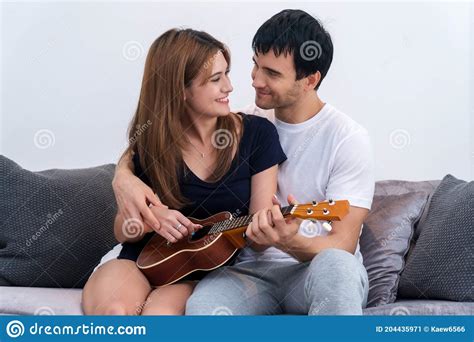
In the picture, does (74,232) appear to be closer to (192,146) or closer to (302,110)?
(192,146)

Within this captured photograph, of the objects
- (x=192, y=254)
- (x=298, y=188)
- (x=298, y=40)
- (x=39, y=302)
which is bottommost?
(x=39, y=302)

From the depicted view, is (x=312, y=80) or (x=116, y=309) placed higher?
(x=312, y=80)

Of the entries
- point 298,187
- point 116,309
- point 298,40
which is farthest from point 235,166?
point 116,309

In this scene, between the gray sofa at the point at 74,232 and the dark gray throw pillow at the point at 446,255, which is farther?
the gray sofa at the point at 74,232

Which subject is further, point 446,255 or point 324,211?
point 446,255

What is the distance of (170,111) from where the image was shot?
2031 millimetres

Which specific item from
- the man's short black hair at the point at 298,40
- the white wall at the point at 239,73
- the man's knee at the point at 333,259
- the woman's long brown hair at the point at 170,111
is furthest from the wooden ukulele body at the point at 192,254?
the white wall at the point at 239,73

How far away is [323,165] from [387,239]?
357mm

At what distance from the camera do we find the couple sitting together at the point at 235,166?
1.86m

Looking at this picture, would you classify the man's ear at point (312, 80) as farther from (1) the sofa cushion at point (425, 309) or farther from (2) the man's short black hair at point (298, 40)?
(1) the sofa cushion at point (425, 309)

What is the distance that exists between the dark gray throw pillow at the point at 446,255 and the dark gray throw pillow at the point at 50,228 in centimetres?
98

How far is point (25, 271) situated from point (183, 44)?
0.88 metres

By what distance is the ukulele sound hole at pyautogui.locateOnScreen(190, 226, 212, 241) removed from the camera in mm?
1902

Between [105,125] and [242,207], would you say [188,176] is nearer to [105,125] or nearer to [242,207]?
[242,207]
